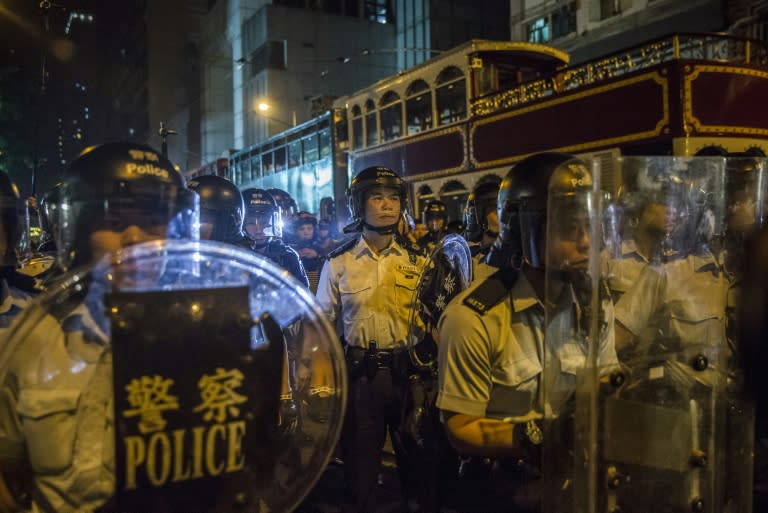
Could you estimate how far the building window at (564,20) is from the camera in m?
19.7

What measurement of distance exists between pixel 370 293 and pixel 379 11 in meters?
38.2

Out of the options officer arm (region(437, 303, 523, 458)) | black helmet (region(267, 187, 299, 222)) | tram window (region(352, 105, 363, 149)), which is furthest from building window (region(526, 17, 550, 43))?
officer arm (region(437, 303, 523, 458))

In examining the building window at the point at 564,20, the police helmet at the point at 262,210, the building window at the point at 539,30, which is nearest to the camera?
the police helmet at the point at 262,210

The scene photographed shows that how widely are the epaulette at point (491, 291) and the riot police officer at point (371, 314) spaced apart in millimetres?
1712

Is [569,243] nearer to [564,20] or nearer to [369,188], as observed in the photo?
[369,188]

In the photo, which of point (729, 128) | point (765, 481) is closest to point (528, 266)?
point (765, 481)

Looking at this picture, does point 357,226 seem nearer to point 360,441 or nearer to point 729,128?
point 360,441

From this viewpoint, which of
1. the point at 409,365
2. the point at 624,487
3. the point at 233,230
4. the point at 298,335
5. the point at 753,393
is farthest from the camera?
the point at 233,230

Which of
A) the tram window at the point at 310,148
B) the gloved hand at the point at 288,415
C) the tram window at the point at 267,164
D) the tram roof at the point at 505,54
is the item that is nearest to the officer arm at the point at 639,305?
the gloved hand at the point at 288,415

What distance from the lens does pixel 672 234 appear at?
5.84 feet

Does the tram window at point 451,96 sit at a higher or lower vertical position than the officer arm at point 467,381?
higher

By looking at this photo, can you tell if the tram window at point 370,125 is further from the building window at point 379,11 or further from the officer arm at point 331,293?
the building window at point 379,11

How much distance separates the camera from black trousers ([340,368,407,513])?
146 inches

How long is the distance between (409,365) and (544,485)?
6.69ft
